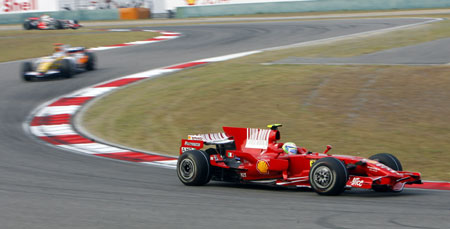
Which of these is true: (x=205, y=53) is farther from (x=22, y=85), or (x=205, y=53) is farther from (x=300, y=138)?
(x=300, y=138)

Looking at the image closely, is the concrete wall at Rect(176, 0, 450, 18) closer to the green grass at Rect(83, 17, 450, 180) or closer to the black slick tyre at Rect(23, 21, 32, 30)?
the black slick tyre at Rect(23, 21, 32, 30)

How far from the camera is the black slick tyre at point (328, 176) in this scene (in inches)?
269

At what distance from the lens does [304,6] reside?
41188mm

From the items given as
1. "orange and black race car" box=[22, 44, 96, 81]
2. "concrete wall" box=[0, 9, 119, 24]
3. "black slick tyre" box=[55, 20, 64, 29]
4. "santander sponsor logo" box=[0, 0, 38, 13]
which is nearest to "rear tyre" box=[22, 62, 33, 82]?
"orange and black race car" box=[22, 44, 96, 81]

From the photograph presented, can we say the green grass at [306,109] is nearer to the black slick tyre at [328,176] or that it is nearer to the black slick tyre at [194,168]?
the black slick tyre at [328,176]

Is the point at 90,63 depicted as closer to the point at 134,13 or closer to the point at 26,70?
the point at 26,70

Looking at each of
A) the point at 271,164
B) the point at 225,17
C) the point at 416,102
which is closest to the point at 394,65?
the point at 416,102

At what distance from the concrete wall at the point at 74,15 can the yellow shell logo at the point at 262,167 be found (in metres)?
37.2

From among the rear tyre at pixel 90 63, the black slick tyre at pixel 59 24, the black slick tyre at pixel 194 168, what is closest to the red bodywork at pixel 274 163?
the black slick tyre at pixel 194 168

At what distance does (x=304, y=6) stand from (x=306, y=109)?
30.0 m

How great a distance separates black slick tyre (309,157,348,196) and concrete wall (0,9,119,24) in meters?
38.1

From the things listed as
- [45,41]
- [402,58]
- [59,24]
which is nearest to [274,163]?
[402,58]

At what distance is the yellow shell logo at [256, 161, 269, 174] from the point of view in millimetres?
7706

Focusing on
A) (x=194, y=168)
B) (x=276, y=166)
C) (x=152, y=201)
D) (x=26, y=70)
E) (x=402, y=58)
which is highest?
(x=402, y=58)
